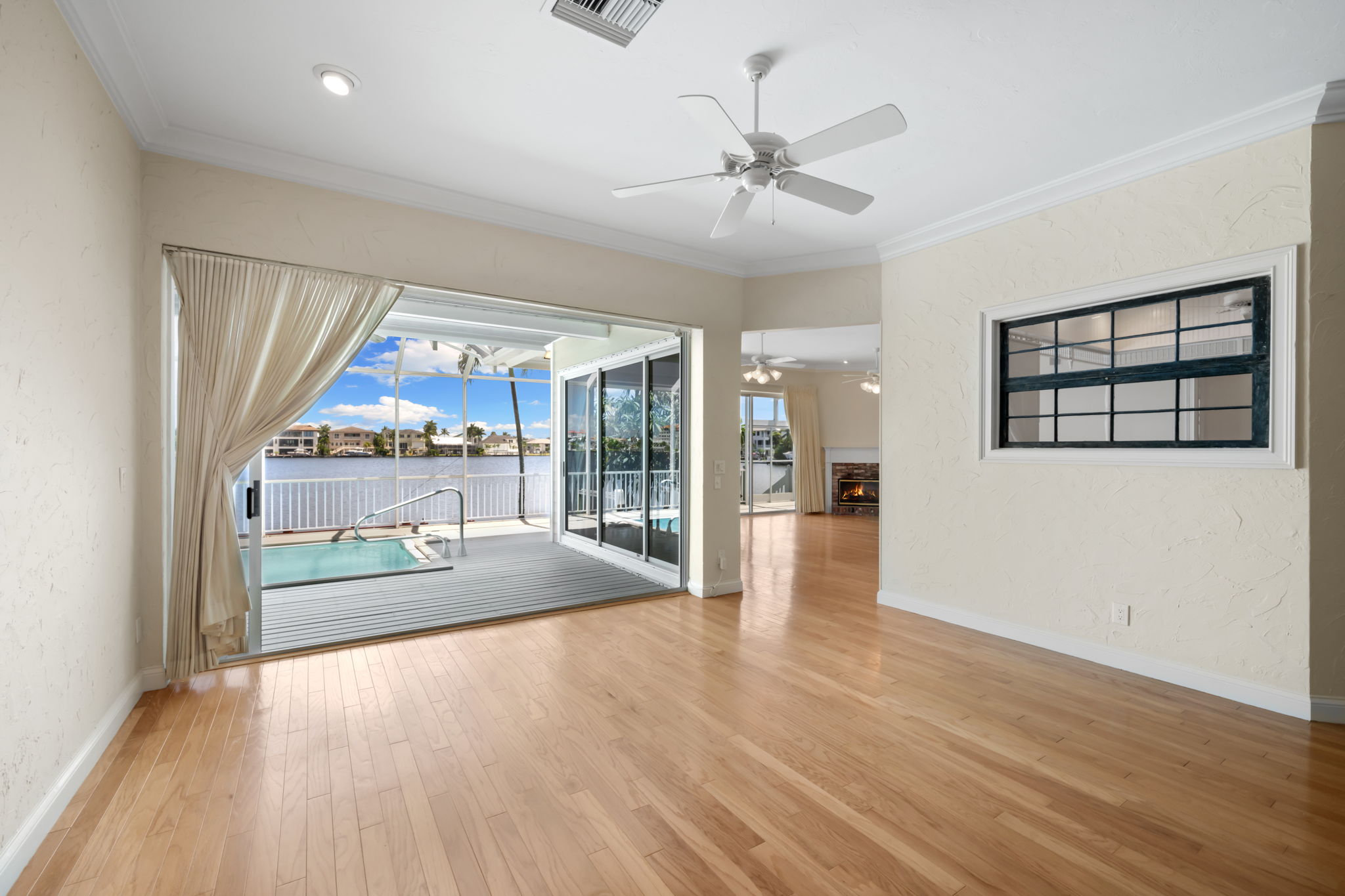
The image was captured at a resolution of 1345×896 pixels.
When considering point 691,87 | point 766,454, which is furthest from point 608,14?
point 766,454

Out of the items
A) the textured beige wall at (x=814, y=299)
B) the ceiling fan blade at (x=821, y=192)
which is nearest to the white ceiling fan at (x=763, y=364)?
the textured beige wall at (x=814, y=299)

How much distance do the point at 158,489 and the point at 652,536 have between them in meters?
3.70

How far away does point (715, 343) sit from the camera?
502 centimetres

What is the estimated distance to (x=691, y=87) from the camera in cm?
261

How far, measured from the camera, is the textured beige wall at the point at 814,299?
4750 millimetres

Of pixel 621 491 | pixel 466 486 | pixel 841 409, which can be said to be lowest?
pixel 466 486

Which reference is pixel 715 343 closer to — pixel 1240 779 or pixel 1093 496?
pixel 1093 496

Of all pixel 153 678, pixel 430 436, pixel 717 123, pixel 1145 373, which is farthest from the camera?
pixel 430 436

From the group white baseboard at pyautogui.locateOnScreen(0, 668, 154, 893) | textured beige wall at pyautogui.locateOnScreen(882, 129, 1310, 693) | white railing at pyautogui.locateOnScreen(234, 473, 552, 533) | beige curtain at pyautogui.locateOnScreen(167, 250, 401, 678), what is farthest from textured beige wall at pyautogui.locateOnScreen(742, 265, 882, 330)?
white baseboard at pyautogui.locateOnScreen(0, 668, 154, 893)

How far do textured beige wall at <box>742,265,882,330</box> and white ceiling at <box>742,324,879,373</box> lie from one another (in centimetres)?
203

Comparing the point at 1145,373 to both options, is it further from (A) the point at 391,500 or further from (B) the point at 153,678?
(A) the point at 391,500

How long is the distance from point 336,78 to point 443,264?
4.17 feet

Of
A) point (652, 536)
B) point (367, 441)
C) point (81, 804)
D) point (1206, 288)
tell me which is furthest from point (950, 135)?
point (367, 441)

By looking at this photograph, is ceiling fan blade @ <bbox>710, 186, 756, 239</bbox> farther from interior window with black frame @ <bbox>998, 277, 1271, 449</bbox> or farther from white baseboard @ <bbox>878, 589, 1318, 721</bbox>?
white baseboard @ <bbox>878, 589, 1318, 721</bbox>
